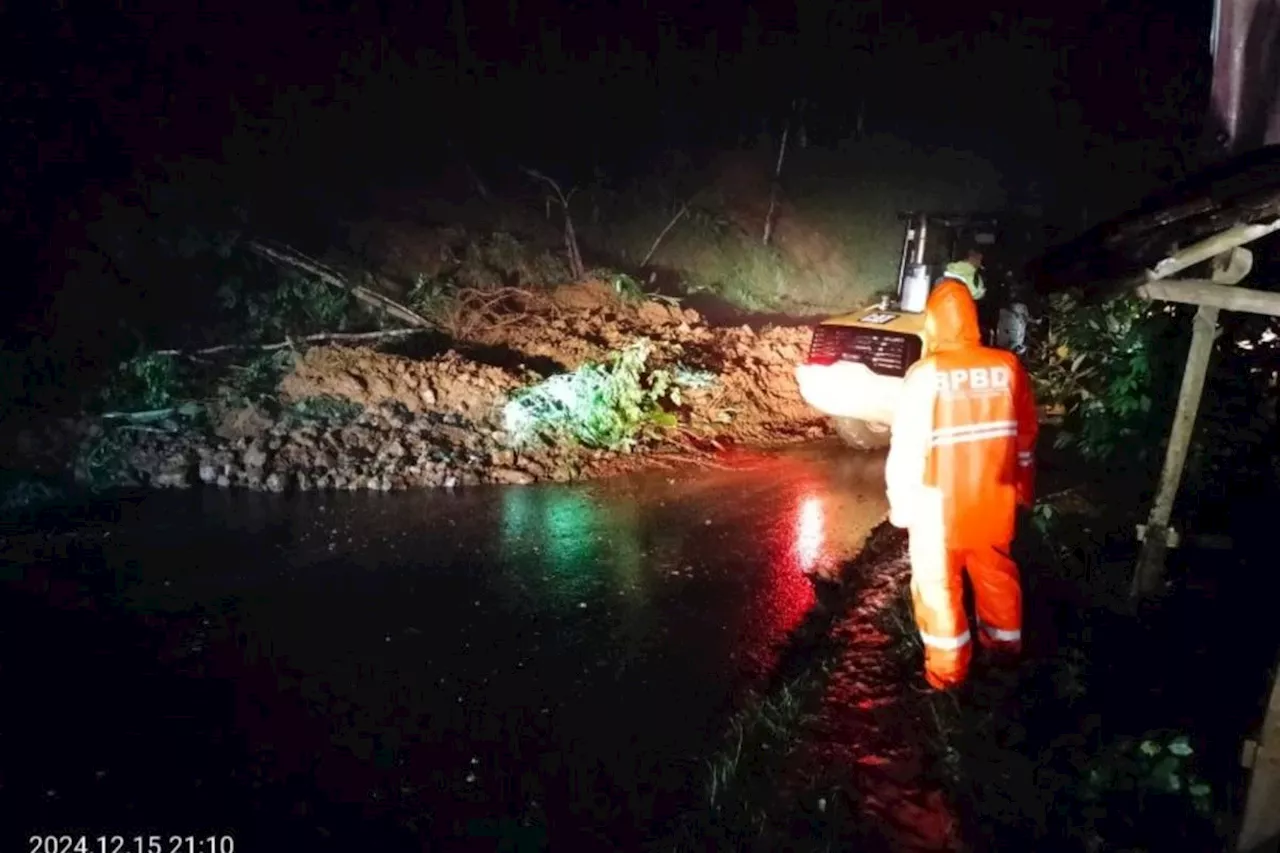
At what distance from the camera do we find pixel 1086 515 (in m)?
6.27

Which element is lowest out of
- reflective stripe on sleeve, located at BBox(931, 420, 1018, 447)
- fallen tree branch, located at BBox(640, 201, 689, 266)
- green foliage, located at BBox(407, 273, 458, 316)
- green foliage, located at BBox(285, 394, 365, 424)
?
green foliage, located at BBox(285, 394, 365, 424)

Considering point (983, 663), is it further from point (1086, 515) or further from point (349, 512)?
point (349, 512)

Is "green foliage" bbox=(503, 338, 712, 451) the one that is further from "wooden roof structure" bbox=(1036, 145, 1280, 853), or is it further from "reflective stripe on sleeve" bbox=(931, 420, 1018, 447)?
"wooden roof structure" bbox=(1036, 145, 1280, 853)

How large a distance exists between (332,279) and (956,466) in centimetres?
842

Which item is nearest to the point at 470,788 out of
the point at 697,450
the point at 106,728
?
the point at 106,728

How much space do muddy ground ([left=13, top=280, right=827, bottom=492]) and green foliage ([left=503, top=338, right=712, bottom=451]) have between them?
0.33 ft

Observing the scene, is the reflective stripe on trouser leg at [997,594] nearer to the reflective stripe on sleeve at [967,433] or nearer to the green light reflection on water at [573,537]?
the reflective stripe on sleeve at [967,433]

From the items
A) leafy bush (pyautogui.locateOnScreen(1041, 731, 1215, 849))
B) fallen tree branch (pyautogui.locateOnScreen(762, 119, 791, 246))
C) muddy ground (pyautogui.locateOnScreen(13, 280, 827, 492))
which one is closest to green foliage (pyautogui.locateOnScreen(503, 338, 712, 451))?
muddy ground (pyautogui.locateOnScreen(13, 280, 827, 492))

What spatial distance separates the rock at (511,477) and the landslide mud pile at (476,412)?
13 mm

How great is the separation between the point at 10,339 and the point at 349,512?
4.84 m

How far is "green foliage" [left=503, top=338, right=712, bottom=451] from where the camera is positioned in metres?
8.59

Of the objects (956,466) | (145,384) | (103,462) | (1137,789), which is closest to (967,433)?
(956,466)

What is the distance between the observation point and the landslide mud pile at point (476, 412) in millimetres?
7887
